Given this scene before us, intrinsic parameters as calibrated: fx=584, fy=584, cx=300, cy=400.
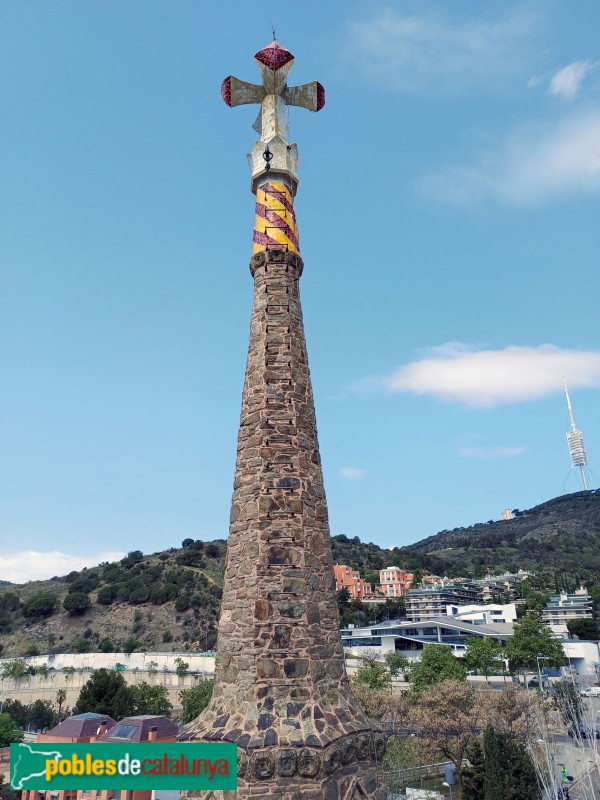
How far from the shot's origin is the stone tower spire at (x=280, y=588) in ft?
24.4

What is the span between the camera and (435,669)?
49.3 meters

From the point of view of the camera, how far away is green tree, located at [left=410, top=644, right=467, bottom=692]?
4759cm

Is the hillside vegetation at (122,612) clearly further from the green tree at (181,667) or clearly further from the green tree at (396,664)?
the green tree at (396,664)

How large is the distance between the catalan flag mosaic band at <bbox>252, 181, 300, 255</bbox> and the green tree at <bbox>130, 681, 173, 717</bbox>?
5329cm

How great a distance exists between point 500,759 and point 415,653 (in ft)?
171

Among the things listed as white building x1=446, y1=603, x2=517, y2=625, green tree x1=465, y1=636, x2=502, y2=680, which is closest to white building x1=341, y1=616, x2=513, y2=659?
white building x1=446, y1=603, x2=517, y2=625

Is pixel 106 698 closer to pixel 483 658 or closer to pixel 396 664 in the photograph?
pixel 396 664

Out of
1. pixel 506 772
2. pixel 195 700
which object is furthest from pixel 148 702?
pixel 506 772

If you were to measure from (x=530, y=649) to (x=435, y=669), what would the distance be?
42.8 feet

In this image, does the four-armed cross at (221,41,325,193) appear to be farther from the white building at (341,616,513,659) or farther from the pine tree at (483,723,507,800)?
the white building at (341,616,513,659)

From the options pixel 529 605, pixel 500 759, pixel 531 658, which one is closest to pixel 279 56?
pixel 500 759

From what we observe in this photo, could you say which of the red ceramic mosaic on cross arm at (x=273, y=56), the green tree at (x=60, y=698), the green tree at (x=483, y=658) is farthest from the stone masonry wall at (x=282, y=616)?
the green tree at (x=60, y=698)

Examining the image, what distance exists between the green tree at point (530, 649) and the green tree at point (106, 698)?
3650 cm

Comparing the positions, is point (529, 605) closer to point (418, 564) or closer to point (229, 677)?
Answer: point (418, 564)
